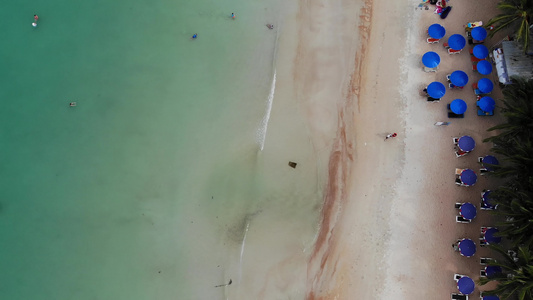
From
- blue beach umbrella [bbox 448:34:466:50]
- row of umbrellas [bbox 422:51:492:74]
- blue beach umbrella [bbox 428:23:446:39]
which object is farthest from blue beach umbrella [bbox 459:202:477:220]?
blue beach umbrella [bbox 428:23:446:39]

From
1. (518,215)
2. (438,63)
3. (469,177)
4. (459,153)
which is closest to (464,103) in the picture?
(438,63)

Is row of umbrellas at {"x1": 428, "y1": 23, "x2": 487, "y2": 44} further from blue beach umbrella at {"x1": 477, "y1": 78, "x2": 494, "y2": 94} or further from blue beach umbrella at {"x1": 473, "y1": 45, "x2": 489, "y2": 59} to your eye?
blue beach umbrella at {"x1": 477, "y1": 78, "x2": 494, "y2": 94}

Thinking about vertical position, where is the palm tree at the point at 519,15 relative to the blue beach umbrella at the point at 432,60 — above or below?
above

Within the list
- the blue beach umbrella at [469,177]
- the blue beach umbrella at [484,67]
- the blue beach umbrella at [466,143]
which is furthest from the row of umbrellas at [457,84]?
the blue beach umbrella at [469,177]

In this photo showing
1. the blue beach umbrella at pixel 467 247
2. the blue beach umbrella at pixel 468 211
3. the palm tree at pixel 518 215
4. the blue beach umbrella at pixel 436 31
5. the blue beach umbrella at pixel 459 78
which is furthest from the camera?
the blue beach umbrella at pixel 436 31

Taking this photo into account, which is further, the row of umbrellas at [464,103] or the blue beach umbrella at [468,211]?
the blue beach umbrella at [468,211]

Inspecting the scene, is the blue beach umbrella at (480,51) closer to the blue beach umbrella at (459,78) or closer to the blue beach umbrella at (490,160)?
the blue beach umbrella at (459,78)

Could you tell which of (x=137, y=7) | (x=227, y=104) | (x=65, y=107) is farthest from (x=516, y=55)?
(x=65, y=107)

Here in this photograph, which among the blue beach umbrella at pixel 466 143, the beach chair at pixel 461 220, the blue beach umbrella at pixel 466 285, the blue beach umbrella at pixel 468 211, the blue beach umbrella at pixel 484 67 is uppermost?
the blue beach umbrella at pixel 484 67
